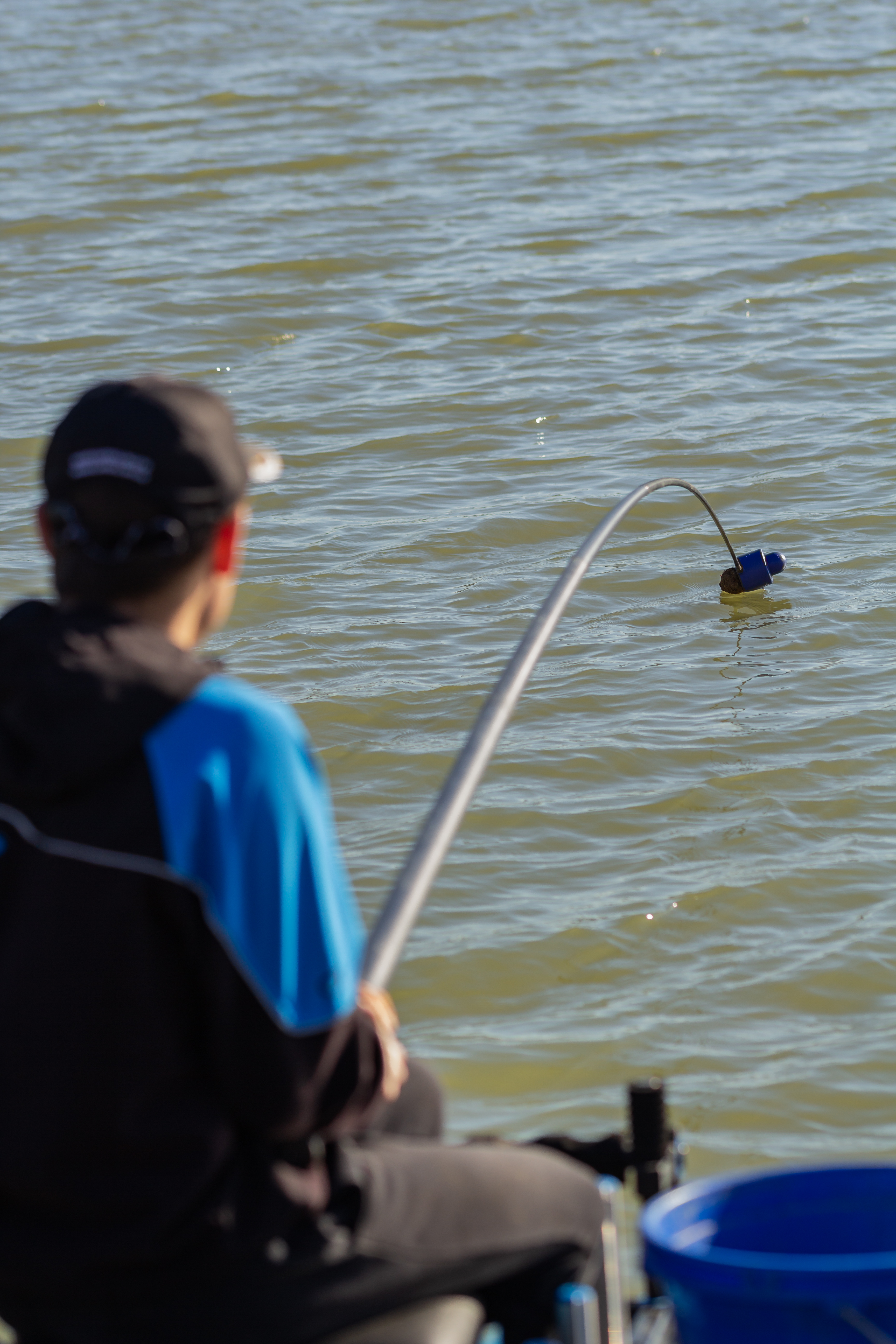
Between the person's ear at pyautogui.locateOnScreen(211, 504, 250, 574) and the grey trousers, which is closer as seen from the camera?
the grey trousers

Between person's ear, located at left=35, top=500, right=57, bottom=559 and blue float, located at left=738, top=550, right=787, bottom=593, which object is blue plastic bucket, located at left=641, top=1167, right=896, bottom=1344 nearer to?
person's ear, located at left=35, top=500, right=57, bottom=559

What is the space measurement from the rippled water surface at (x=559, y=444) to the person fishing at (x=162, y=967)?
71.4 inches

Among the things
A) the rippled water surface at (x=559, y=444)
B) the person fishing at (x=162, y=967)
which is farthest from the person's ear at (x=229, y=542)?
the rippled water surface at (x=559, y=444)

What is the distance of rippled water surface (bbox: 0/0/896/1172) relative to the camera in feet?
13.1

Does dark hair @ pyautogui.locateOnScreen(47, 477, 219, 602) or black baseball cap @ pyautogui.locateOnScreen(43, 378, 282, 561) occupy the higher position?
black baseball cap @ pyautogui.locateOnScreen(43, 378, 282, 561)

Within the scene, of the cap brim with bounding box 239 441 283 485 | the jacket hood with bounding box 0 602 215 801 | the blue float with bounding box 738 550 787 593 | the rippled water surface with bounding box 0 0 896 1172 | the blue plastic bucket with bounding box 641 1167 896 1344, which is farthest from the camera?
the blue float with bounding box 738 550 787 593

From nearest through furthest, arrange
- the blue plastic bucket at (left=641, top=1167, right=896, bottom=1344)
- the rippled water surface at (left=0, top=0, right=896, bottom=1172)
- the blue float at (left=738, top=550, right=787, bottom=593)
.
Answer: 1. the blue plastic bucket at (left=641, top=1167, right=896, bottom=1344)
2. the rippled water surface at (left=0, top=0, right=896, bottom=1172)
3. the blue float at (left=738, top=550, right=787, bottom=593)

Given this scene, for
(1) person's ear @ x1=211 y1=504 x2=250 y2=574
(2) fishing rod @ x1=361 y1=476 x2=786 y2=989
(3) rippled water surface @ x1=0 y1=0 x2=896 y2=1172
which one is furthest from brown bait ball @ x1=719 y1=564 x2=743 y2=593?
(1) person's ear @ x1=211 y1=504 x2=250 y2=574

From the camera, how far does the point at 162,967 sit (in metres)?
1.58

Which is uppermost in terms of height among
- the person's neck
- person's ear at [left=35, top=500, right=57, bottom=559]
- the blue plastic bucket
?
person's ear at [left=35, top=500, right=57, bottom=559]

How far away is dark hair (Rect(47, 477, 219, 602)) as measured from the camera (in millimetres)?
1666

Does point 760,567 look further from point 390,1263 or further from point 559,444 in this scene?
point 390,1263

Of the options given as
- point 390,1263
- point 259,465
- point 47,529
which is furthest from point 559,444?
point 390,1263

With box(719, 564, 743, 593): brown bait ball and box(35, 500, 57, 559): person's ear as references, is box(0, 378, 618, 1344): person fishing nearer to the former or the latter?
box(35, 500, 57, 559): person's ear
